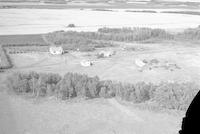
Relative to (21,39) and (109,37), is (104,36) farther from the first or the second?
(21,39)

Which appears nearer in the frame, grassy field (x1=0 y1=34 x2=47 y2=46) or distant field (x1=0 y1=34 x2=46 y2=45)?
grassy field (x1=0 y1=34 x2=47 y2=46)

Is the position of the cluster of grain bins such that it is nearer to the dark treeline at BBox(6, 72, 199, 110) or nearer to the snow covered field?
the dark treeline at BBox(6, 72, 199, 110)

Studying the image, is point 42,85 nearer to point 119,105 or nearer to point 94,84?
point 94,84

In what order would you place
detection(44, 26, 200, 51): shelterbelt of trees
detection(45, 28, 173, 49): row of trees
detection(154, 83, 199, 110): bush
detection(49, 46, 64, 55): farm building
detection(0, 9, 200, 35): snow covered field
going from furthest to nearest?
detection(0, 9, 200, 35): snow covered field, detection(45, 28, 173, 49): row of trees, detection(44, 26, 200, 51): shelterbelt of trees, detection(49, 46, 64, 55): farm building, detection(154, 83, 199, 110): bush

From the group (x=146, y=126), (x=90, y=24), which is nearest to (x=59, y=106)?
(x=146, y=126)

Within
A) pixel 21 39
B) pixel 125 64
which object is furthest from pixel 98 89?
pixel 21 39

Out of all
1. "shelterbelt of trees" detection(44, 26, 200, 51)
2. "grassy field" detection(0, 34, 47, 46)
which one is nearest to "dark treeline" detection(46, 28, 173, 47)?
"shelterbelt of trees" detection(44, 26, 200, 51)

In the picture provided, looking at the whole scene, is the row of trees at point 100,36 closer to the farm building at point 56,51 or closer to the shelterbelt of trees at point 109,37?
the shelterbelt of trees at point 109,37

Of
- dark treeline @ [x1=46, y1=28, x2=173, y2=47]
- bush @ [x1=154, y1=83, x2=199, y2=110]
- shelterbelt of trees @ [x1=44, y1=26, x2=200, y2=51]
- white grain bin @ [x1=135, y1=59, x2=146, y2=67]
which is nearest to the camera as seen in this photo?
bush @ [x1=154, y1=83, x2=199, y2=110]
